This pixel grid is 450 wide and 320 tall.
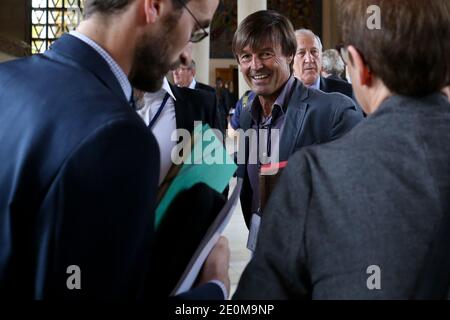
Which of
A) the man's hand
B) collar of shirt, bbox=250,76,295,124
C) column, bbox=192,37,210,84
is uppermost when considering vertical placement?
collar of shirt, bbox=250,76,295,124

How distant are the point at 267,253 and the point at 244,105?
193cm

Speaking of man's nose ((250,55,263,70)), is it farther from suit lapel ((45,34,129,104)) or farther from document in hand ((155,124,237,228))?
suit lapel ((45,34,129,104))

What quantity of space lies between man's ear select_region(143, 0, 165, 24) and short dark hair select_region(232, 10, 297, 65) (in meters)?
1.36

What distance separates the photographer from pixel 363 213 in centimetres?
106

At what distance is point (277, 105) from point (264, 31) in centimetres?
35

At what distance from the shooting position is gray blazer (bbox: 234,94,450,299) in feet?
3.44

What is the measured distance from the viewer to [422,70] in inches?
44.2

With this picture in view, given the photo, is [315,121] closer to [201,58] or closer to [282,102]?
[282,102]

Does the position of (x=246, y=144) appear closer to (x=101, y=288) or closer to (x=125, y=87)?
(x=125, y=87)

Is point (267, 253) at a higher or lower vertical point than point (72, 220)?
lower

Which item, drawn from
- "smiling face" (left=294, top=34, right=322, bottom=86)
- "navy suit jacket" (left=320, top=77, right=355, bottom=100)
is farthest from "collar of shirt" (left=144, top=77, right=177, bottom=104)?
"smiling face" (left=294, top=34, right=322, bottom=86)

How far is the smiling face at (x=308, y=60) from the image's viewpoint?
430 cm

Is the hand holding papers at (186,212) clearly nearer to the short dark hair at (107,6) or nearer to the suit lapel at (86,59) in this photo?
the suit lapel at (86,59)
